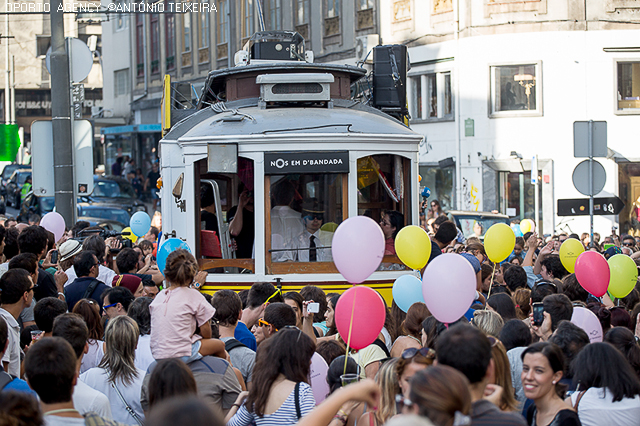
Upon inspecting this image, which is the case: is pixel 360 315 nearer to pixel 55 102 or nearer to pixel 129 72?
pixel 55 102

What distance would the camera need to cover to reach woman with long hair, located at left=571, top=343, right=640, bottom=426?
4.50 metres

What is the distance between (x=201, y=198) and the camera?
9.19m

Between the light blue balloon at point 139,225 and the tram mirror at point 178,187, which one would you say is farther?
the light blue balloon at point 139,225

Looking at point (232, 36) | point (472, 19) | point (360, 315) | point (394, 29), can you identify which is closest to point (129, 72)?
point (232, 36)

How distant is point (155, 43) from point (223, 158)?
1333 inches

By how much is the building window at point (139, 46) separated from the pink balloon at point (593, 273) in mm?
37000

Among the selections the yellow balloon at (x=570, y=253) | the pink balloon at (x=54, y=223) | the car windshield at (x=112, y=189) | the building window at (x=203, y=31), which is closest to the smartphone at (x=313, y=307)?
the yellow balloon at (x=570, y=253)

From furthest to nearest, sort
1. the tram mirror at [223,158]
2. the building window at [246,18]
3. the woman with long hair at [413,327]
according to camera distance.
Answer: the building window at [246,18] < the tram mirror at [223,158] < the woman with long hair at [413,327]

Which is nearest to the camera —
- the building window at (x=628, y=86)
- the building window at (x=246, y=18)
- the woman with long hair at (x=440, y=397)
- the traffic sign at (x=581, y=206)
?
the woman with long hair at (x=440, y=397)

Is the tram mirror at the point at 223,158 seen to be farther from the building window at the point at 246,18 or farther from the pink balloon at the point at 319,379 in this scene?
the building window at the point at 246,18

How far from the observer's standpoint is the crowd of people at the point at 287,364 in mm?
3318

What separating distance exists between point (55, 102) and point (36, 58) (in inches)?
1906

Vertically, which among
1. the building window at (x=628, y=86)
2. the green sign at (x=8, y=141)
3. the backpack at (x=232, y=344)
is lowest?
the backpack at (x=232, y=344)

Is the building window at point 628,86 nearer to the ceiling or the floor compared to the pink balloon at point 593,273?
nearer to the ceiling
